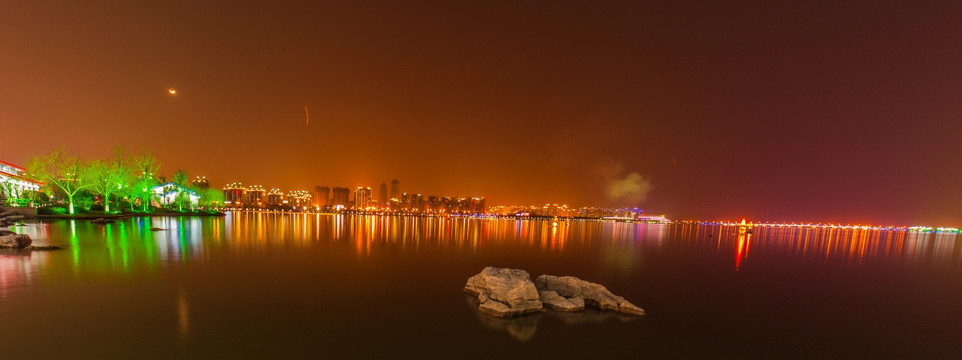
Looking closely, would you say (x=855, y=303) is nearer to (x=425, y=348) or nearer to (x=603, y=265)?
(x=603, y=265)

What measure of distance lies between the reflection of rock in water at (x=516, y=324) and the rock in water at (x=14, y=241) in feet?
96.7

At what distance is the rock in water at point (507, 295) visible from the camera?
14352mm

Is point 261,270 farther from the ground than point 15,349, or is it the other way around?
point 15,349

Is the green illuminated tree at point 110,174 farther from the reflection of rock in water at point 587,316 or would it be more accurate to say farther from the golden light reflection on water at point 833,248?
the golden light reflection on water at point 833,248

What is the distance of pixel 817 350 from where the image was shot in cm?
1295

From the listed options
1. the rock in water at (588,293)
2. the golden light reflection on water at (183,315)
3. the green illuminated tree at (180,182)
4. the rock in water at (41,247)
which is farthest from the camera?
the green illuminated tree at (180,182)

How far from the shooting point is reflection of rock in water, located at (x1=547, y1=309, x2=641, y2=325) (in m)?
14.0

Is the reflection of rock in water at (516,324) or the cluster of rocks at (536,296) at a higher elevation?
the cluster of rocks at (536,296)

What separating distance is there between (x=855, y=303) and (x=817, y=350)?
11.5 meters

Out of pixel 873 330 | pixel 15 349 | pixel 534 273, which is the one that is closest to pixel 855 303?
pixel 873 330

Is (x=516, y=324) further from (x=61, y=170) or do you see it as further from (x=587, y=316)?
(x=61, y=170)

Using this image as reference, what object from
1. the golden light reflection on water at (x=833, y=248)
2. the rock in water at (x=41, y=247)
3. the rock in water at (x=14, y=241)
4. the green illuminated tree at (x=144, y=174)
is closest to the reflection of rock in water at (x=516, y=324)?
the golden light reflection on water at (x=833, y=248)

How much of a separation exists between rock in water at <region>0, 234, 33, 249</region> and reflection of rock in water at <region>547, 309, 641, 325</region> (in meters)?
32.5

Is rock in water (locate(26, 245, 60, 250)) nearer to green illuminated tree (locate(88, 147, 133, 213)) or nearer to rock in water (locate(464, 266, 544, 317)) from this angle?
rock in water (locate(464, 266, 544, 317))
